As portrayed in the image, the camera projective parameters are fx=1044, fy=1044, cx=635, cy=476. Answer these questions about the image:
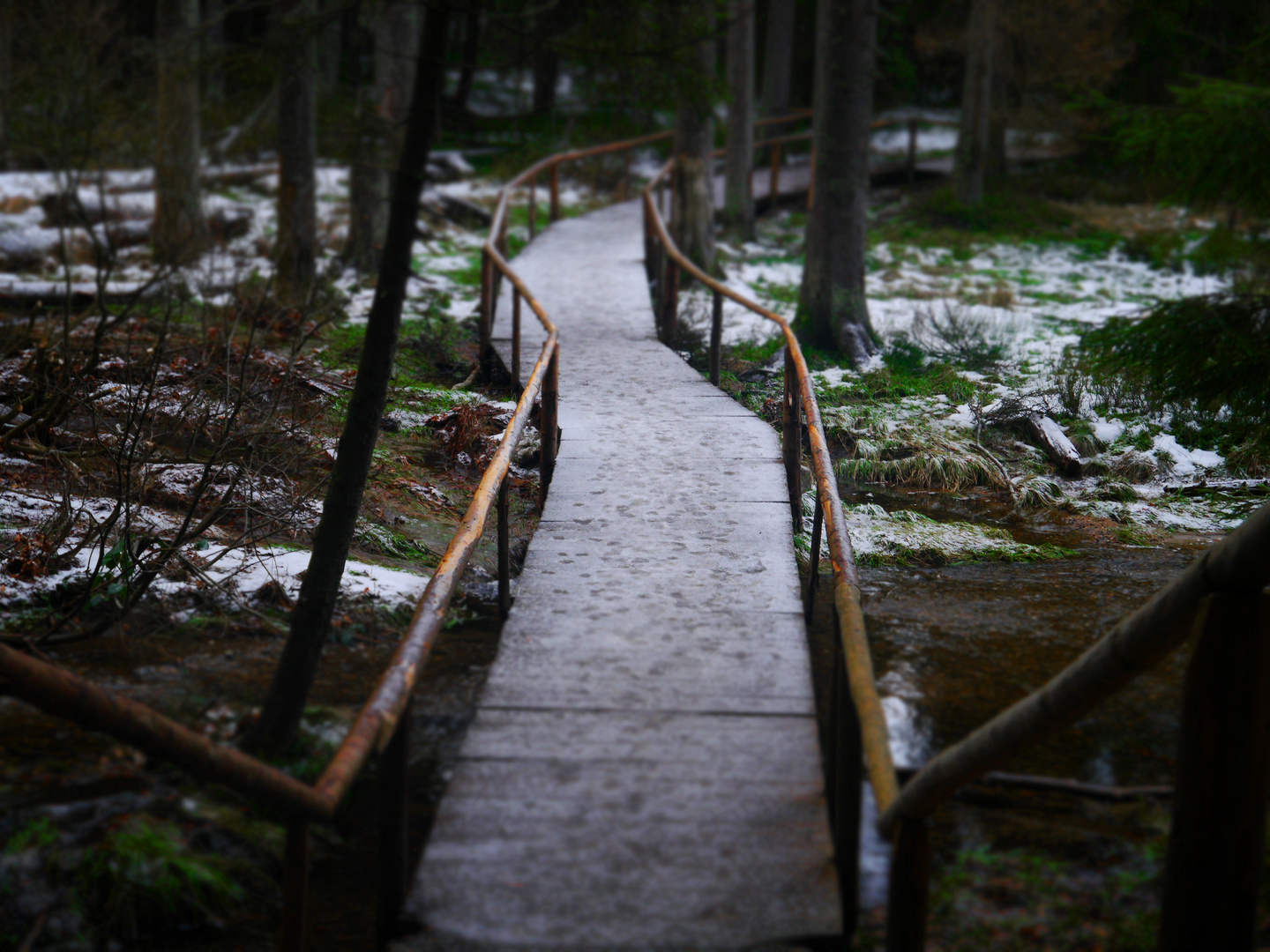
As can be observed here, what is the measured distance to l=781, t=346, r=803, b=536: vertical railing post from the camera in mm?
6445

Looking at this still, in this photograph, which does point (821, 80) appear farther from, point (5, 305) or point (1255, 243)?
point (5, 305)

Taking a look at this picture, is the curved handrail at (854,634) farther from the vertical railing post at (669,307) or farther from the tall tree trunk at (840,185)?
the tall tree trunk at (840,185)

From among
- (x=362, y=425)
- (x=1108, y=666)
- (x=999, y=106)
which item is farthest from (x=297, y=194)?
(x=999, y=106)

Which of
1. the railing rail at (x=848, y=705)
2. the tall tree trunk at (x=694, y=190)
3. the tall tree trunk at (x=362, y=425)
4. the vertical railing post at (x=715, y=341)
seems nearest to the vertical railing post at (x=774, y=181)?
the tall tree trunk at (x=694, y=190)

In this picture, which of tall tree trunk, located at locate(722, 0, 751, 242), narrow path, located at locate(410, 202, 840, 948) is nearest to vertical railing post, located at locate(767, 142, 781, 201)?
tall tree trunk, located at locate(722, 0, 751, 242)

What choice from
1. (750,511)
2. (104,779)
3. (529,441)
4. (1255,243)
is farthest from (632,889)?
(529,441)

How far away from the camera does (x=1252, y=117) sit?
188 inches

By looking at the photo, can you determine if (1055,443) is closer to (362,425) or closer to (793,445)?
(793,445)

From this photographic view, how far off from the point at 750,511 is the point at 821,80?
6.81 meters

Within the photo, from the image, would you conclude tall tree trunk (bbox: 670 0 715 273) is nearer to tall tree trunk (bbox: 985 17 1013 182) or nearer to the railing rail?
tall tree trunk (bbox: 985 17 1013 182)

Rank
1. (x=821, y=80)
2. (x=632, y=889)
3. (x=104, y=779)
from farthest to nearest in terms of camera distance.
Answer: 1. (x=821, y=80)
2. (x=104, y=779)
3. (x=632, y=889)

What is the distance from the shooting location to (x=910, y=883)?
95.7 inches

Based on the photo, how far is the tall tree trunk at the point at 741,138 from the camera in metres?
16.0

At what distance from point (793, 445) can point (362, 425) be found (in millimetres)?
3361
